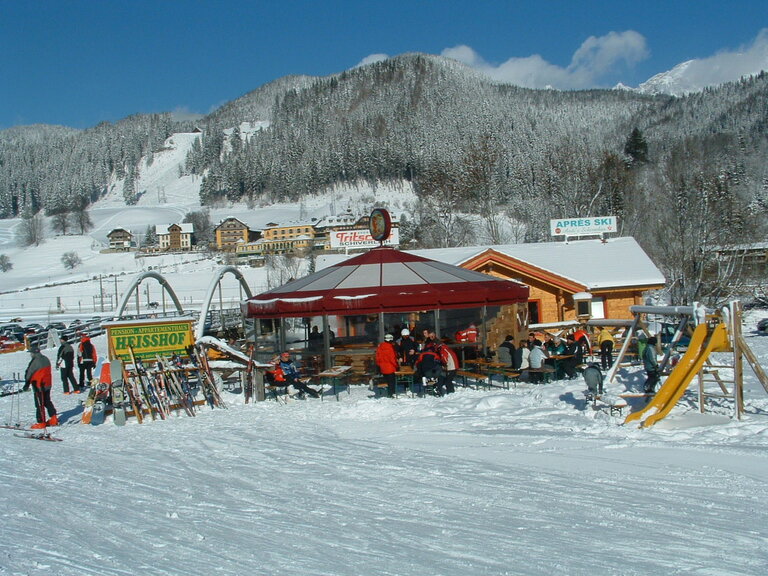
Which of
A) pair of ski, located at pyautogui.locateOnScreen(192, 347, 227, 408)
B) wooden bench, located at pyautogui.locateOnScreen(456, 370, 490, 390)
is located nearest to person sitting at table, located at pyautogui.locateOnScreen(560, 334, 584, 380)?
wooden bench, located at pyautogui.locateOnScreen(456, 370, 490, 390)

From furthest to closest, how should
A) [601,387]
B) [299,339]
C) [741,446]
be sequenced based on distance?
[299,339] < [601,387] < [741,446]

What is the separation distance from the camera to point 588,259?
25.6 metres

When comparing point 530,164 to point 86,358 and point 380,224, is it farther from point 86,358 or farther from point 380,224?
point 86,358

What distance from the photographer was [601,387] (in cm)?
1064

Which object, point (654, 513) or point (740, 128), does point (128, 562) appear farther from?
point (740, 128)

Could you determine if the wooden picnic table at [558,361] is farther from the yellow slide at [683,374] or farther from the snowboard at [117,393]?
the snowboard at [117,393]

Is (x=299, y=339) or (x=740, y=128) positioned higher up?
(x=740, y=128)

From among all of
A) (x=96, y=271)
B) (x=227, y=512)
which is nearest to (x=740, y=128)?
(x=96, y=271)

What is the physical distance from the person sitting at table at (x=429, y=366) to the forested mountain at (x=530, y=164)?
1861 centimetres

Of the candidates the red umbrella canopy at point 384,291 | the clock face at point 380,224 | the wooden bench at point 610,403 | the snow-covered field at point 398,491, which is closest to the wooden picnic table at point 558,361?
the snow-covered field at point 398,491

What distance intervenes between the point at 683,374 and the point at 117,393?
28.3ft

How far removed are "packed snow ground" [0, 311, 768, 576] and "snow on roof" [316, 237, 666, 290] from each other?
13141mm

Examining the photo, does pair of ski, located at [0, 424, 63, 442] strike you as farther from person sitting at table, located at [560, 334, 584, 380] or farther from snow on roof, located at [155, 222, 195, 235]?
snow on roof, located at [155, 222, 195, 235]

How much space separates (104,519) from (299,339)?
10681mm
